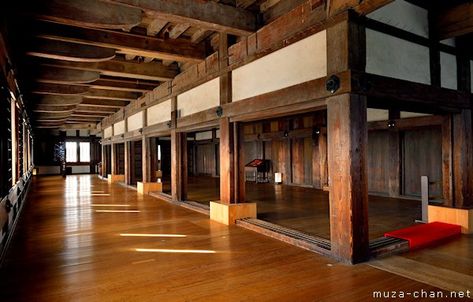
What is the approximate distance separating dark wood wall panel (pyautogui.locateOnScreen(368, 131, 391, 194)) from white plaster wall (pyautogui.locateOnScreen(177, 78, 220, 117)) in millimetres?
4511

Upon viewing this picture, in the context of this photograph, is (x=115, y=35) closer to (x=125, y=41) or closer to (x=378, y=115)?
(x=125, y=41)

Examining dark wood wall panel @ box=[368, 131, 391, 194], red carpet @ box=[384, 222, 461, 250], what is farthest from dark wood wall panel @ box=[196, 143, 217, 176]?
red carpet @ box=[384, 222, 461, 250]

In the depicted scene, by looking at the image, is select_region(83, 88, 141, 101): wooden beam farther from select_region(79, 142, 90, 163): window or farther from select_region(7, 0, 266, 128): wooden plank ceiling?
select_region(79, 142, 90, 163): window

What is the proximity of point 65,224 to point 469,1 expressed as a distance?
6.66 metres

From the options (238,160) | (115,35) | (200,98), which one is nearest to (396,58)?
(238,160)

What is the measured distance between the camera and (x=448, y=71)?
439 centimetres

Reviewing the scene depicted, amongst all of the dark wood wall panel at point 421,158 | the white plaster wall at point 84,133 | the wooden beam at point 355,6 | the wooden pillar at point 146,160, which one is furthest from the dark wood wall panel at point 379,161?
the white plaster wall at point 84,133

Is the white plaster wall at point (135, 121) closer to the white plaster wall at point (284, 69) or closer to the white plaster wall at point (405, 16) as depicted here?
the white plaster wall at point (284, 69)

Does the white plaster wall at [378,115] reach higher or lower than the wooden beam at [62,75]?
lower

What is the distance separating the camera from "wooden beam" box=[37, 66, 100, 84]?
6.21 meters

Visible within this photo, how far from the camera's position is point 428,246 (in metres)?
3.84

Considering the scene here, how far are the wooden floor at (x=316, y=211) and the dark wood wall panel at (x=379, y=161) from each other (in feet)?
1.63

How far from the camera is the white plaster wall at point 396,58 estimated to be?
346 centimetres

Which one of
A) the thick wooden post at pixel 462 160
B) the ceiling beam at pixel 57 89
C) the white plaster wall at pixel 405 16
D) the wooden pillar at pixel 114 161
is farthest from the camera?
the wooden pillar at pixel 114 161
